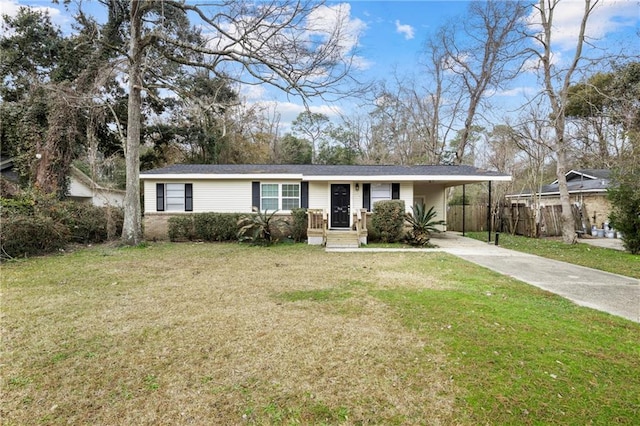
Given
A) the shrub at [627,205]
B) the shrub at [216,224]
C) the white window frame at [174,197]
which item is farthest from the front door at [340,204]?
the shrub at [627,205]

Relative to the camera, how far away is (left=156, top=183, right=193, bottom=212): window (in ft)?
43.2

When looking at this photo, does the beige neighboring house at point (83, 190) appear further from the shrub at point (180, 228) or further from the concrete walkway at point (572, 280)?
the concrete walkway at point (572, 280)

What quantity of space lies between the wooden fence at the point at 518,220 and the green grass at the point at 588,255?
8.57ft

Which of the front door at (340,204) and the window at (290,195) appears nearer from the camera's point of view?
the window at (290,195)

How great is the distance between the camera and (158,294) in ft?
17.5

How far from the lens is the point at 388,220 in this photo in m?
12.0

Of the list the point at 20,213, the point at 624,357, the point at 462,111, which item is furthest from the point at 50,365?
the point at 462,111

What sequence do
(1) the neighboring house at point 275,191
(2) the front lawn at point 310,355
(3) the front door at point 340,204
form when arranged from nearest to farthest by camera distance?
(2) the front lawn at point 310,355, (1) the neighboring house at point 275,191, (3) the front door at point 340,204

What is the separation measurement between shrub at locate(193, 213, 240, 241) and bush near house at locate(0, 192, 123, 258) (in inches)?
130

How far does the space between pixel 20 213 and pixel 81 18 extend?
7.15m

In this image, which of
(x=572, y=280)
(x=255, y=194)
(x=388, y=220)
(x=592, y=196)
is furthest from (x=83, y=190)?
(x=592, y=196)

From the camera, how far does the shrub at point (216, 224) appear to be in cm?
1252

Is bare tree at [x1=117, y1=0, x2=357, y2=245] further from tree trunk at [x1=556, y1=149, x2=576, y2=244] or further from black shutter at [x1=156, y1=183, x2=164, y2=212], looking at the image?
tree trunk at [x1=556, y1=149, x2=576, y2=244]

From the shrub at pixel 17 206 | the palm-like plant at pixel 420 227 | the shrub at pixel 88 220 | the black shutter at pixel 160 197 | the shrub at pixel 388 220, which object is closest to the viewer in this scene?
the shrub at pixel 17 206
